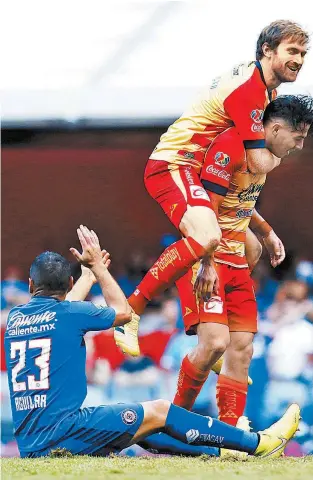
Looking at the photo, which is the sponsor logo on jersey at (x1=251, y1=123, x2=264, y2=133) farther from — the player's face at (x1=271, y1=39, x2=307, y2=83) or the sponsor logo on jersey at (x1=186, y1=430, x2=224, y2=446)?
the sponsor logo on jersey at (x1=186, y1=430, x2=224, y2=446)

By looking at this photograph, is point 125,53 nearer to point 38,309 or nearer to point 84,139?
point 84,139

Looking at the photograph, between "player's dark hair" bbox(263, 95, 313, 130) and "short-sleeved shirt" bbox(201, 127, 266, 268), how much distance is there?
0.90ft

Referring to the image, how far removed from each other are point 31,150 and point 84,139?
505 mm

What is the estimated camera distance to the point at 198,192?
5.59 m

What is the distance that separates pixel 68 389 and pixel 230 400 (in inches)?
50.9

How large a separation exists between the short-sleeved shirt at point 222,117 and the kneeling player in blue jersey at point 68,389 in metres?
1.22

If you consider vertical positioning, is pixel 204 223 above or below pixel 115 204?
below

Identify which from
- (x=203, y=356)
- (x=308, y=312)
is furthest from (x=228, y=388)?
(x=308, y=312)

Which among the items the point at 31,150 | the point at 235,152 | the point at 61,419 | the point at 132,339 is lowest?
the point at 61,419

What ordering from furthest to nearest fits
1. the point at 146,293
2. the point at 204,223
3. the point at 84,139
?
the point at 84,139, the point at 146,293, the point at 204,223

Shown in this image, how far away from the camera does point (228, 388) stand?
5.69 meters

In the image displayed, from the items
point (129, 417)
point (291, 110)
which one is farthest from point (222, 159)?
point (129, 417)

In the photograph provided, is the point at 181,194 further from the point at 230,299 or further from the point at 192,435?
the point at 192,435

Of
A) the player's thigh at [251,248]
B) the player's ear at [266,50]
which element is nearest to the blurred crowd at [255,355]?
the player's thigh at [251,248]
